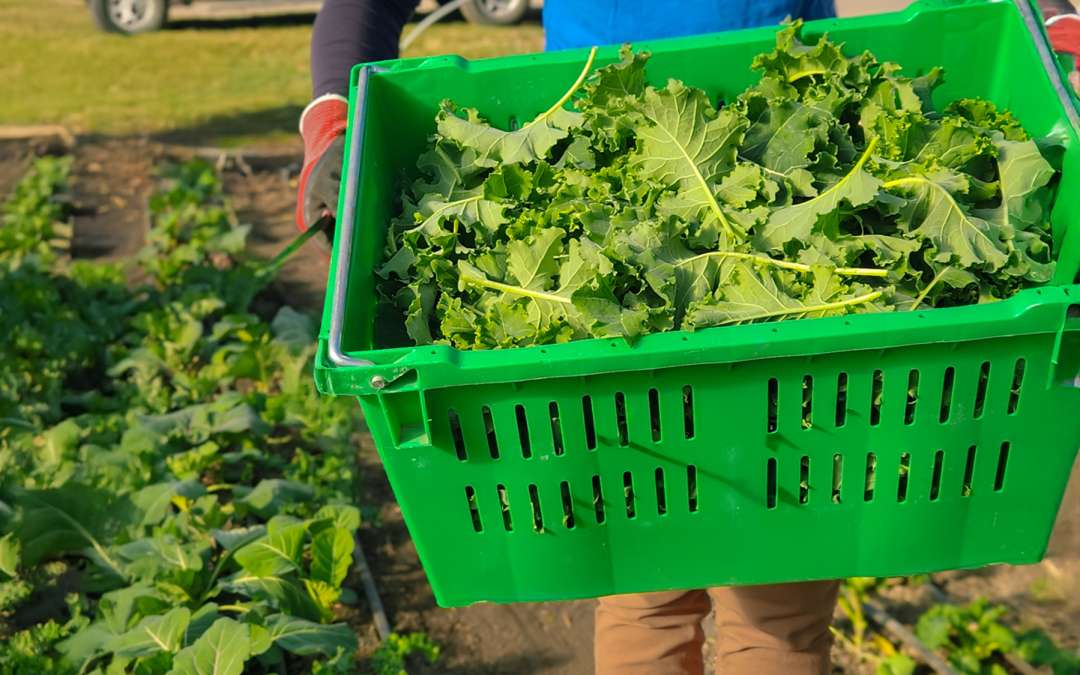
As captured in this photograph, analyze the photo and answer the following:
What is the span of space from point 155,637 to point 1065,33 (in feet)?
8.17

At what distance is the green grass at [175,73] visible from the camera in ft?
27.7

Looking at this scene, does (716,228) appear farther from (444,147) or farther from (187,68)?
(187,68)

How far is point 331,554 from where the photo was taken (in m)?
3.31

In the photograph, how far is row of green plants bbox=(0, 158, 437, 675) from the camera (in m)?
3.10

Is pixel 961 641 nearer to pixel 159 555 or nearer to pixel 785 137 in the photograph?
pixel 785 137

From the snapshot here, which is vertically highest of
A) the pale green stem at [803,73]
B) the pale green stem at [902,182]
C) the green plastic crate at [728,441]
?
the pale green stem at [803,73]

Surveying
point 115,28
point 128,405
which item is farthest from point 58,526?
point 115,28

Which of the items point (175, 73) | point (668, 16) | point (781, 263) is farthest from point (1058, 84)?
point (175, 73)

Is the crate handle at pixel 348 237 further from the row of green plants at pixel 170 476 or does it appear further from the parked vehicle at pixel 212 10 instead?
the parked vehicle at pixel 212 10

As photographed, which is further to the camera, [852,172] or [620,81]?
[620,81]

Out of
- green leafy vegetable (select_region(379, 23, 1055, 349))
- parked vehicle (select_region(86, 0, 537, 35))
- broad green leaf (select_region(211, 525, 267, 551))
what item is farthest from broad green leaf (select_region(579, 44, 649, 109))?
parked vehicle (select_region(86, 0, 537, 35))

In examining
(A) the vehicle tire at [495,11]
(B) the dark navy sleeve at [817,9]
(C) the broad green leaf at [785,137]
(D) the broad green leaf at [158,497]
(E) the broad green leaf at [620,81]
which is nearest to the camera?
(C) the broad green leaf at [785,137]

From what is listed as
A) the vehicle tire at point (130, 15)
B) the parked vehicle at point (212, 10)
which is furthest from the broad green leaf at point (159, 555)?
the vehicle tire at point (130, 15)

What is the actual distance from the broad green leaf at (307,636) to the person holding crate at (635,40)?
2.62 ft
